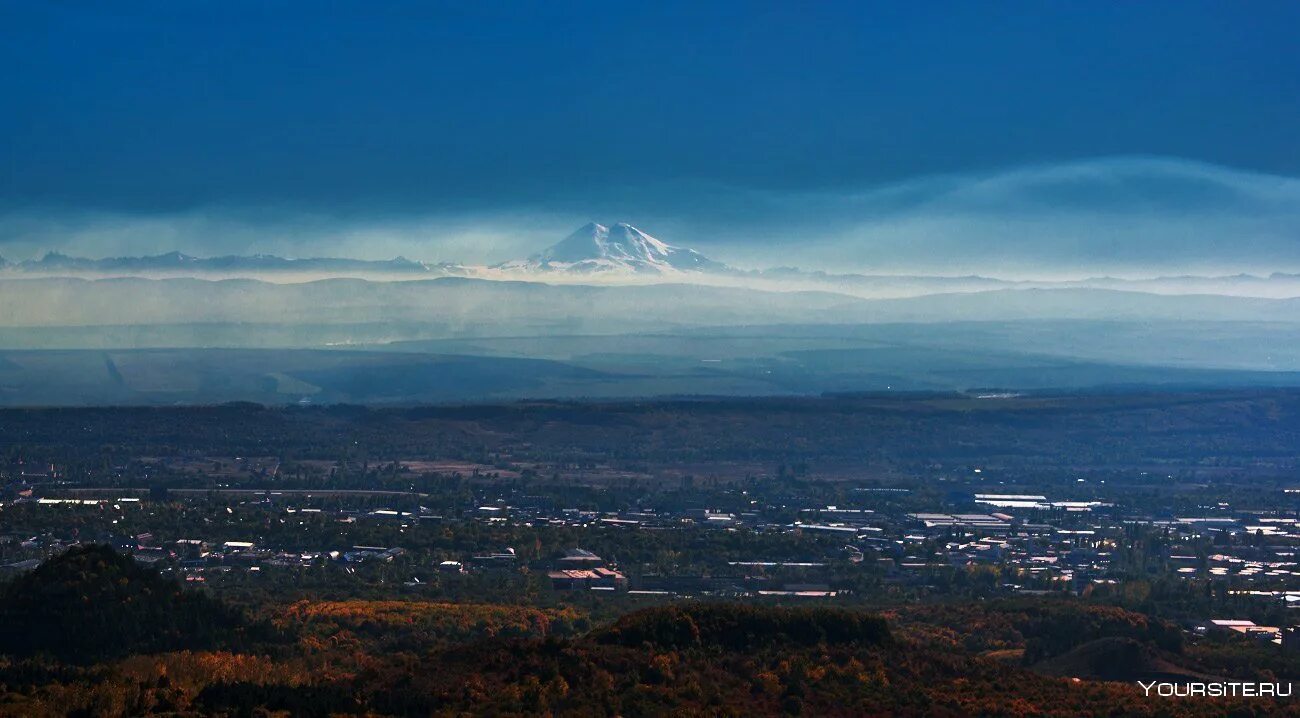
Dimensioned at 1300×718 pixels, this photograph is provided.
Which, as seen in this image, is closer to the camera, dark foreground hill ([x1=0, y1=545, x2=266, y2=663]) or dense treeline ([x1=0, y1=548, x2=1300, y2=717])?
dense treeline ([x1=0, y1=548, x2=1300, y2=717])

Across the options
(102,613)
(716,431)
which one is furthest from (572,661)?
(716,431)

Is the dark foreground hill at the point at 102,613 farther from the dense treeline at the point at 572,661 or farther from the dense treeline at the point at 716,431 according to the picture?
the dense treeline at the point at 716,431

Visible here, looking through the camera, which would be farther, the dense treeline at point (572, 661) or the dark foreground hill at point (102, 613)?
the dark foreground hill at point (102, 613)

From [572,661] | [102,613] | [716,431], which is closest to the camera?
[572,661]

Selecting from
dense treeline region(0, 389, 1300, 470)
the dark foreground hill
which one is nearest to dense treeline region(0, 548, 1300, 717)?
the dark foreground hill

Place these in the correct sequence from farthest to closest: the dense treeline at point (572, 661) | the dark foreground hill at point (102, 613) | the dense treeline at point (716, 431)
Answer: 1. the dense treeline at point (716, 431)
2. the dark foreground hill at point (102, 613)
3. the dense treeline at point (572, 661)

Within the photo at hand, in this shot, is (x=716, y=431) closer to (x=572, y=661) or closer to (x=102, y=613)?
(x=102, y=613)

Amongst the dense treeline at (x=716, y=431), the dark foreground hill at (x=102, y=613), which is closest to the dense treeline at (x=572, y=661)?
the dark foreground hill at (x=102, y=613)

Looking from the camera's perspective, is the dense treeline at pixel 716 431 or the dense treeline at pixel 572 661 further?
the dense treeline at pixel 716 431

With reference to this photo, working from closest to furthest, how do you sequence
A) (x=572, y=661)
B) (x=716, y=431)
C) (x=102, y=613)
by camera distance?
1. (x=572, y=661)
2. (x=102, y=613)
3. (x=716, y=431)

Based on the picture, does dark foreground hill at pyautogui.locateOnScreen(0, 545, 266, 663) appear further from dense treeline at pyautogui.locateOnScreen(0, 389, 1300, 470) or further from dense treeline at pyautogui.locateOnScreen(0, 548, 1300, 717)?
dense treeline at pyautogui.locateOnScreen(0, 389, 1300, 470)

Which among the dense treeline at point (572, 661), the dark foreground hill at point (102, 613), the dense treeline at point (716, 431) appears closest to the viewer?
the dense treeline at point (572, 661)

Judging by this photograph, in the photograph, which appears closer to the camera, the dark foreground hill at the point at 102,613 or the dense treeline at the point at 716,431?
the dark foreground hill at the point at 102,613
